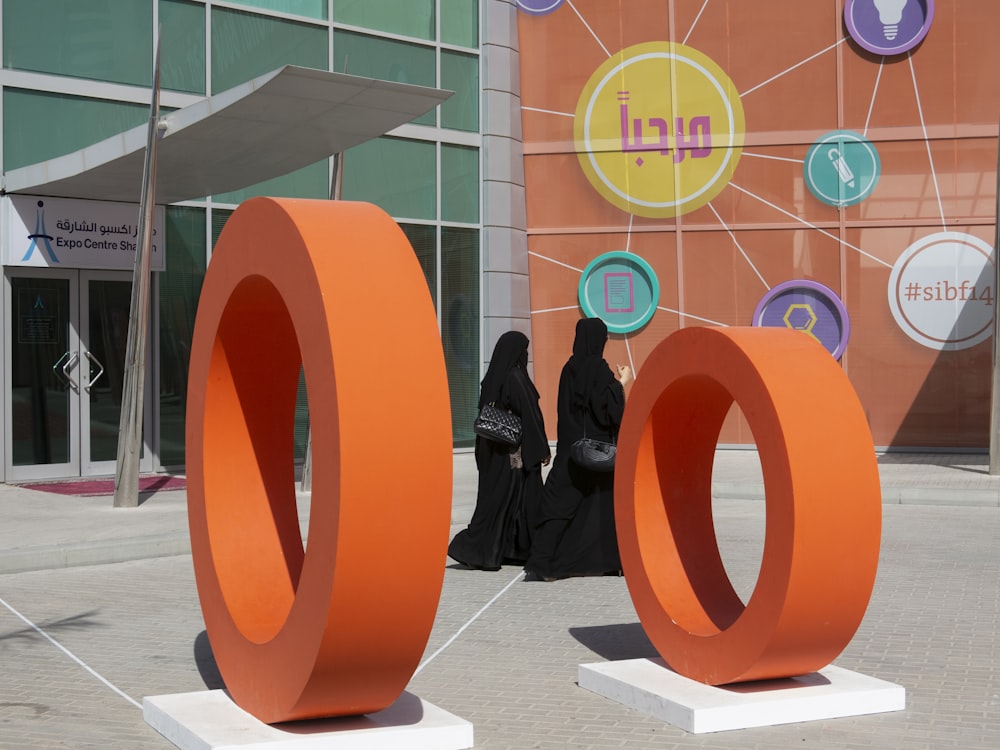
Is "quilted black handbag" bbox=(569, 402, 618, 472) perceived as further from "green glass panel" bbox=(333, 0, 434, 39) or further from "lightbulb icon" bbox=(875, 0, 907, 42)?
"lightbulb icon" bbox=(875, 0, 907, 42)

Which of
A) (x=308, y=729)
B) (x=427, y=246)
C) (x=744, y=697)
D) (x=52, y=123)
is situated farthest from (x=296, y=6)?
(x=308, y=729)

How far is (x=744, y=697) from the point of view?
19.2 feet

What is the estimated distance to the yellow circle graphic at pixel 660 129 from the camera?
2019 cm

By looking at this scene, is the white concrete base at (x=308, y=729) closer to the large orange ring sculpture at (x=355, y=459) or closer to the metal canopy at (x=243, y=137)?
the large orange ring sculpture at (x=355, y=459)

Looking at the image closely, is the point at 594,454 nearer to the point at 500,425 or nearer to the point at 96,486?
the point at 500,425

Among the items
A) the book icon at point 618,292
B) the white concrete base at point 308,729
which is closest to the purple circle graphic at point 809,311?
the book icon at point 618,292

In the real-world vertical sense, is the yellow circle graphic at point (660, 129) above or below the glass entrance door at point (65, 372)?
above

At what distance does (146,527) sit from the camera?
1160cm

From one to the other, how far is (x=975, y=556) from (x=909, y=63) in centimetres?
1092

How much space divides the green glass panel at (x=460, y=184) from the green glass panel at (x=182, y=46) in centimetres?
400

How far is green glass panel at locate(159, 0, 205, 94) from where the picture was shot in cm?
1667

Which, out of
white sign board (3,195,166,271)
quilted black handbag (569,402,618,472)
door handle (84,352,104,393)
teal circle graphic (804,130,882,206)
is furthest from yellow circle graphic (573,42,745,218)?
quilted black handbag (569,402,618,472)

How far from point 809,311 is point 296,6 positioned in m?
8.58

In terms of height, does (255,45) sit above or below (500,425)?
above
